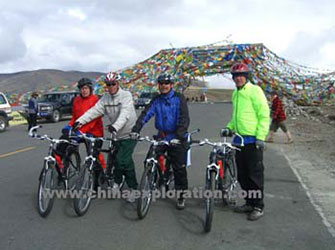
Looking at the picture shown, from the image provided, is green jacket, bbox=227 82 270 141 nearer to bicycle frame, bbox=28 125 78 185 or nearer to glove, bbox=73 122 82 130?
glove, bbox=73 122 82 130

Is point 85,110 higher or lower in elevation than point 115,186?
higher

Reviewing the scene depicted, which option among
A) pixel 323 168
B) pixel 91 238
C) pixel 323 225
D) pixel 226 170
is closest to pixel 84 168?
pixel 91 238

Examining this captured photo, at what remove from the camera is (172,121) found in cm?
587

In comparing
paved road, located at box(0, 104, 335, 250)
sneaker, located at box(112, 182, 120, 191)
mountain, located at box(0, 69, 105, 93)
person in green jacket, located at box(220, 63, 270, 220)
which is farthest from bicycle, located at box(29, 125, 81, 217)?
mountain, located at box(0, 69, 105, 93)

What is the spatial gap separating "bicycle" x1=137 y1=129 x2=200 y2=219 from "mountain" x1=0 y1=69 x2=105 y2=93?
9478 cm

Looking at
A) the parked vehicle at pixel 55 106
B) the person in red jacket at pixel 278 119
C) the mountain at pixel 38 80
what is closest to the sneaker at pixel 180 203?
the person in red jacket at pixel 278 119

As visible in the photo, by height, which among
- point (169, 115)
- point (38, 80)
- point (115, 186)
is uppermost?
point (38, 80)

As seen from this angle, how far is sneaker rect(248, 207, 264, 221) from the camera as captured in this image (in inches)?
214

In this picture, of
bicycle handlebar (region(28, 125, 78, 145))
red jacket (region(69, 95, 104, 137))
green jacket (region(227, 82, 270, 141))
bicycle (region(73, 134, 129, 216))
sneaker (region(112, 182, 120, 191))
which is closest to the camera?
green jacket (region(227, 82, 270, 141))

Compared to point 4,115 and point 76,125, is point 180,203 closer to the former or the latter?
point 76,125

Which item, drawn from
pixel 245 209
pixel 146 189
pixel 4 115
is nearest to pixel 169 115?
pixel 146 189

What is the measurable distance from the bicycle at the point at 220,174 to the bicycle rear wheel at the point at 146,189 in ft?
2.55

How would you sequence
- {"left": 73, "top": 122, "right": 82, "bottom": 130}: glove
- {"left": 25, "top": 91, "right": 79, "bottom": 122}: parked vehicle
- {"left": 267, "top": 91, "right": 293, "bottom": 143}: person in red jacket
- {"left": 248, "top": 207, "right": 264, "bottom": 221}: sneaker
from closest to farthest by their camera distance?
{"left": 248, "top": 207, "right": 264, "bottom": 221}: sneaker → {"left": 73, "top": 122, "right": 82, "bottom": 130}: glove → {"left": 267, "top": 91, "right": 293, "bottom": 143}: person in red jacket → {"left": 25, "top": 91, "right": 79, "bottom": 122}: parked vehicle

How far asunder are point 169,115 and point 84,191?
165cm
